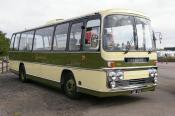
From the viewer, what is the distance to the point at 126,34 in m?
11.8

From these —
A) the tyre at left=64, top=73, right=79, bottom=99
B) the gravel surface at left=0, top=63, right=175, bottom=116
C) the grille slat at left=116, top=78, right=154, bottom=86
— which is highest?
the grille slat at left=116, top=78, right=154, bottom=86

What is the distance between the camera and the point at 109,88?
11078 mm

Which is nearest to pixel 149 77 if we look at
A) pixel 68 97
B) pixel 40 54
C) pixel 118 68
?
pixel 118 68

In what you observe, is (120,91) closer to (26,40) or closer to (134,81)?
(134,81)

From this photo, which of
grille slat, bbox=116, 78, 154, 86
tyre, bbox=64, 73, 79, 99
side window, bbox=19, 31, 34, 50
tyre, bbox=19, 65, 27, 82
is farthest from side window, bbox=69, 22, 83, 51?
tyre, bbox=19, 65, 27, 82

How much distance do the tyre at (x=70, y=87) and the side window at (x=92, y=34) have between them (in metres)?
1.65

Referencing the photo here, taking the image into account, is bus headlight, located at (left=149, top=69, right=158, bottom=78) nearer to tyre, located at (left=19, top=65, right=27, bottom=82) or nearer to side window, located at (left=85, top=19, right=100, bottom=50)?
side window, located at (left=85, top=19, right=100, bottom=50)

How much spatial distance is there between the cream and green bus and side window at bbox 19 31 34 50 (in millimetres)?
3950

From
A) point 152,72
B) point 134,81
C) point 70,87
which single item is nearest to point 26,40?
point 70,87

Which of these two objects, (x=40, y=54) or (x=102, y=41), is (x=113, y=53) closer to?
(x=102, y=41)

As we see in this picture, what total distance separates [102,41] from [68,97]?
10.2 feet

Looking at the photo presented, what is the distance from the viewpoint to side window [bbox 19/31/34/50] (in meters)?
18.5

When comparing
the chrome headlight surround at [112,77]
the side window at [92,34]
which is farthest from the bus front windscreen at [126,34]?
the chrome headlight surround at [112,77]

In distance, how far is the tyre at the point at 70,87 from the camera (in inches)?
508
